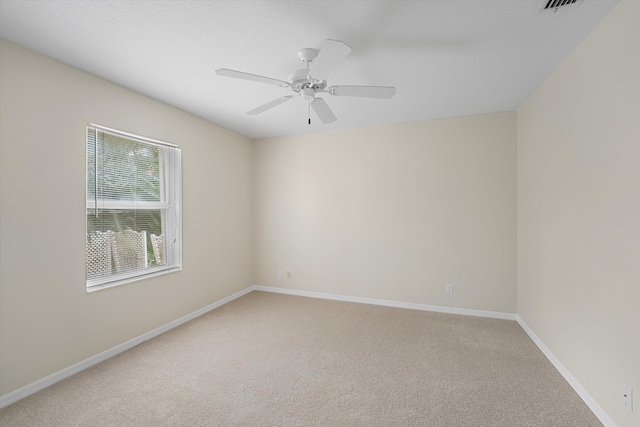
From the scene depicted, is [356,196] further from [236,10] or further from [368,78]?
[236,10]

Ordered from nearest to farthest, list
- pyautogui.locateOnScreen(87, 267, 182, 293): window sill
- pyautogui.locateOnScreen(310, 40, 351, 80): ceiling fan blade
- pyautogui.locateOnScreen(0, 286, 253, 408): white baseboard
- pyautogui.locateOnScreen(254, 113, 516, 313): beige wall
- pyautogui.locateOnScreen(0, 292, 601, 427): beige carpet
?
pyautogui.locateOnScreen(310, 40, 351, 80): ceiling fan blade, pyautogui.locateOnScreen(0, 292, 601, 427): beige carpet, pyautogui.locateOnScreen(0, 286, 253, 408): white baseboard, pyautogui.locateOnScreen(87, 267, 182, 293): window sill, pyautogui.locateOnScreen(254, 113, 516, 313): beige wall

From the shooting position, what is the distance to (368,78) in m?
2.38

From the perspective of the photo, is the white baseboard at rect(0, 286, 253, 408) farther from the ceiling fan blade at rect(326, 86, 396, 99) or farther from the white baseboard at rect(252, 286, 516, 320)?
the ceiling fan blade at rect(326, 86, 396, 99)

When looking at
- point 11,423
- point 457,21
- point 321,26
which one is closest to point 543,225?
point 457,21

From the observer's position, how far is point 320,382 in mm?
2070

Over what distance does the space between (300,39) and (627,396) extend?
9.24 feet

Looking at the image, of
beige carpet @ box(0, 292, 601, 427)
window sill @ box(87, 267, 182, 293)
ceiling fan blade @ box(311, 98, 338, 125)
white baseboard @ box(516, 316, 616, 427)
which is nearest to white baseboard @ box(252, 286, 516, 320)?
beige carpet @ box(0, 292, 601, 427)

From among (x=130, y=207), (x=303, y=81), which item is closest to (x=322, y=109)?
(x=303, y=81)

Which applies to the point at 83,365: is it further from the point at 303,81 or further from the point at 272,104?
the point at 303,81

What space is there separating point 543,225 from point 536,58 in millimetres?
1413

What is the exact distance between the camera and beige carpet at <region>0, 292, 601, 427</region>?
1716 mm

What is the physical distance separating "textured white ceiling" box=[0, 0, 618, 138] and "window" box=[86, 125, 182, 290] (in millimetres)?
592

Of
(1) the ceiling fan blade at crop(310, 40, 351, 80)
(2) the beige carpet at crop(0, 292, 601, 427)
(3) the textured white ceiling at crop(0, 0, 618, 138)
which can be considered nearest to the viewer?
(1) the ceiling fan blade at crop(310, 40, 351, 80)

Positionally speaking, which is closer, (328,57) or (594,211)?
(328,57)
